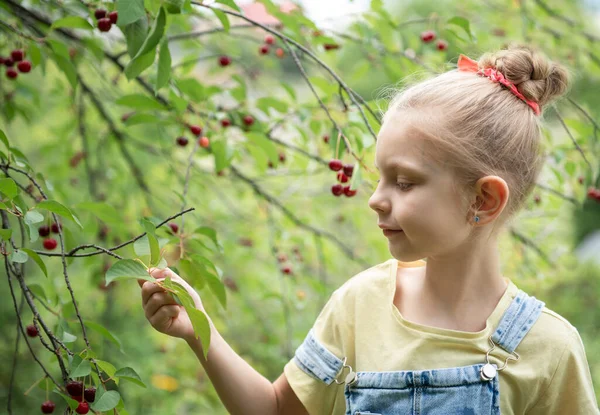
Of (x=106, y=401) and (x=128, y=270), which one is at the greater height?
(x=128, y=270)

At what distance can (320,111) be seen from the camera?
2.03 metres

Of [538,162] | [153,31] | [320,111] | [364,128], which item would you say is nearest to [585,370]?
[538,162]

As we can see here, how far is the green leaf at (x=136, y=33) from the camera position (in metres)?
1.01

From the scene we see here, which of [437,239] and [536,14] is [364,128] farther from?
[536,14]

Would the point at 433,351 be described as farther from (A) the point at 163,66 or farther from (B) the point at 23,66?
(B) the point at 23,66

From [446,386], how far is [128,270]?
50 cm

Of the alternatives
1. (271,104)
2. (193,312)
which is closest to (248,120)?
(271,104)

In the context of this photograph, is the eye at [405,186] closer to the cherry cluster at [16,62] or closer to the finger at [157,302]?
the finger at [157,302]

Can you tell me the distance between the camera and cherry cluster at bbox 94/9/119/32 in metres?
1.26

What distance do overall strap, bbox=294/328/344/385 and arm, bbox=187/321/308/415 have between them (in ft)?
0.26

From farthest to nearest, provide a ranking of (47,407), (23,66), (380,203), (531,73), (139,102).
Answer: (23,66), (139,102), (47,407), (531,73), (380,203)

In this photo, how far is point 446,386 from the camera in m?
1.02

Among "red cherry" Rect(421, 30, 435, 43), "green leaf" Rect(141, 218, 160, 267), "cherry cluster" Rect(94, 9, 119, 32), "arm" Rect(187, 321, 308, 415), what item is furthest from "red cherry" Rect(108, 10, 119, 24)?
"red cherry" Rect(421, 30, 435, 43)

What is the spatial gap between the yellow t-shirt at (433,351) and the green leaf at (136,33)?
1.75 feet
